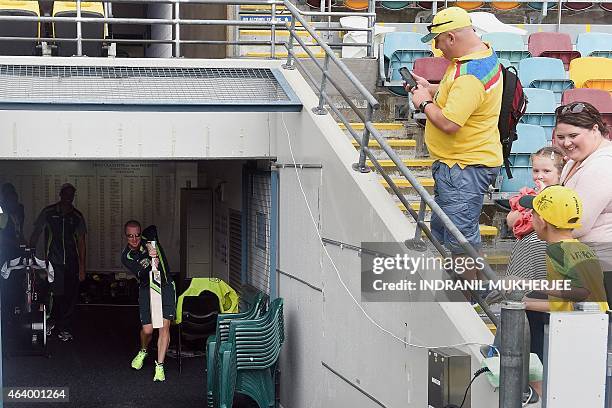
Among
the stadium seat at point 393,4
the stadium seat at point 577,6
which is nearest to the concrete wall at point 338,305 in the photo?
the stadium seat at point 393,4

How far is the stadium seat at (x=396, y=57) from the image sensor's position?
28.4 ft

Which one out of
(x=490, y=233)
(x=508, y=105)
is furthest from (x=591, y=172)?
(x=490, y=233)

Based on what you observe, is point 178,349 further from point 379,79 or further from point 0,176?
point 0,176

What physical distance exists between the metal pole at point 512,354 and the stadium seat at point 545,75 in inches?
223

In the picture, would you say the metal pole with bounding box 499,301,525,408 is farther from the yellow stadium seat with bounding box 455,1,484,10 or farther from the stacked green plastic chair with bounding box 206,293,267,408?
the yellow stadium seat with bounding box 455,1,484,10

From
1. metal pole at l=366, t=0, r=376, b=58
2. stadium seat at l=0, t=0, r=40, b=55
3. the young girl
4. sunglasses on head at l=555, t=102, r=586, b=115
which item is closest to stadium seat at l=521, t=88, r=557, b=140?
metal pole at l=366, t=0, r=376, b=58

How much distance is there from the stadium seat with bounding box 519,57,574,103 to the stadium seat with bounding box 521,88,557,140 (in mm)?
504

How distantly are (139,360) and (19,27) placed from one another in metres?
3.37

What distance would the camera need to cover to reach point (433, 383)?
15.6 ft

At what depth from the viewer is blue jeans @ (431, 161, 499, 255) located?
556 cm

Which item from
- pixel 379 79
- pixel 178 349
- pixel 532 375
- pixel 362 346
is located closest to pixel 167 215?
pixel 178 349

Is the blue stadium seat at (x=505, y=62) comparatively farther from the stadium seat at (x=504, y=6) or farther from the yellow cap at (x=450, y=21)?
the stadium seat at (x=504, y=6)

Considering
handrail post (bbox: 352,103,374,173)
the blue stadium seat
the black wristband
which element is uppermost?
the blue stadium seat

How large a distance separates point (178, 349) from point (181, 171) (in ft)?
13.7
